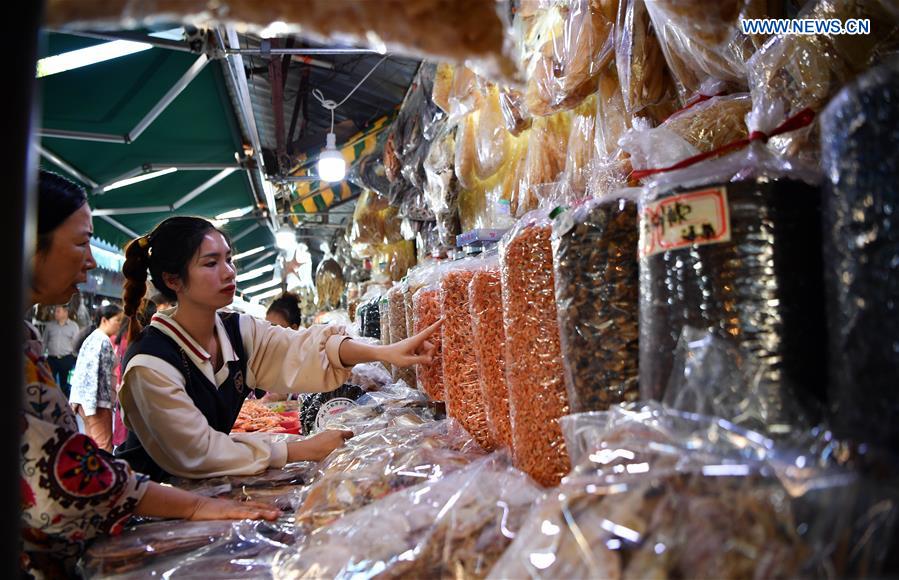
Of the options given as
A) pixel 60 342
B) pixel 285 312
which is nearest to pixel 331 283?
pixel 285 312

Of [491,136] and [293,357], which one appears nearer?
[491,136]

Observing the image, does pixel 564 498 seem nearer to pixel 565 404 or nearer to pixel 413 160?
pixel 565 404

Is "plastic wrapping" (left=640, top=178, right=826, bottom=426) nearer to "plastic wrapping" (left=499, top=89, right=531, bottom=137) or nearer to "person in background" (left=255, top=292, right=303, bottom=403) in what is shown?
"plastic wrapping" (left=499, top=89, right=531, bottom=137)

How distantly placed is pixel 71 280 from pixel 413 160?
1.58 meters

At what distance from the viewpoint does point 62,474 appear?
96 centimetres

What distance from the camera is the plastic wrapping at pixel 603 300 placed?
0.76 m

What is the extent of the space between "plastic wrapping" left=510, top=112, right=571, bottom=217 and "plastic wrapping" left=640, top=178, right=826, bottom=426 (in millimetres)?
882

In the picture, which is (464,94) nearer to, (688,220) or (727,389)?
(688,220)

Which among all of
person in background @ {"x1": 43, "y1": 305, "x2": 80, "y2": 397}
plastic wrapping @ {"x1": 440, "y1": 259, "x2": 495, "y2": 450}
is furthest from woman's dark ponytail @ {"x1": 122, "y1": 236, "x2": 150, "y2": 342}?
person in background @ {"x1": 43, "y1": 305, "x2": 80, "y2": 397}

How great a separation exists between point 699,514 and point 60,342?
23.7 feet

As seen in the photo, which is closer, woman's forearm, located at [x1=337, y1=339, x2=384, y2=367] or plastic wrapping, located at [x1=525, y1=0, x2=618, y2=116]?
plastic wrapping, located at [x1=525, y1=0, x2=618, y2=116]

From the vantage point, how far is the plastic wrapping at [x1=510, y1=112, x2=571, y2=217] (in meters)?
1.52

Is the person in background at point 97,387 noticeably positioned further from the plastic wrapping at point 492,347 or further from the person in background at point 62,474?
the plastic wrapping at point 492,347

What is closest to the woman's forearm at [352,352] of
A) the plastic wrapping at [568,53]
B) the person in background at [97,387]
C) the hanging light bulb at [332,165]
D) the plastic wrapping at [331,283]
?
the plastic wrapping at [568,53]
